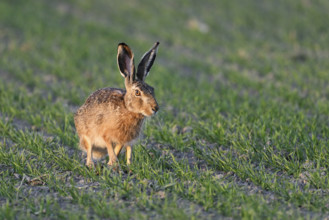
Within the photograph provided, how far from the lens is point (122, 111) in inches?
208

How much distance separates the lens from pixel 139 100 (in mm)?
5129

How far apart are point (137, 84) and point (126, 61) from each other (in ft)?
0.91

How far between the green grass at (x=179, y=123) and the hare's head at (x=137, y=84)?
0.64 meters

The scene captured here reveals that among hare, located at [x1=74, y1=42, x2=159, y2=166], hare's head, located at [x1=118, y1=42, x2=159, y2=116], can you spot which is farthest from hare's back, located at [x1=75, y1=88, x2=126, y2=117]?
hare's head, located at [x1=118, y1=42, x2=159, y2=116]

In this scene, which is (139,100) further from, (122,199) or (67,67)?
(67,67)

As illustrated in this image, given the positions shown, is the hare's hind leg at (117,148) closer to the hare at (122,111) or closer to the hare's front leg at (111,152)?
the hare at (122,111)

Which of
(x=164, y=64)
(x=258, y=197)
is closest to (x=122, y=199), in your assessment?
(x=258, y=197)

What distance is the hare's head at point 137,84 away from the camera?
5082mm

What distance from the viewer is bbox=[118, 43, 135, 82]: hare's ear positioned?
516 centimetres

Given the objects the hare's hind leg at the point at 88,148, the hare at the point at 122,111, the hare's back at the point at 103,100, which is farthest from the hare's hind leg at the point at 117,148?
the hare's back at the point at 103,100

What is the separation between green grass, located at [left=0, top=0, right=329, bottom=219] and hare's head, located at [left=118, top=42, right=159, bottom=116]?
0.64m

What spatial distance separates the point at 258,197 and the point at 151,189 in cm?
104

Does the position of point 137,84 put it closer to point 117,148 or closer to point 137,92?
point 137,92

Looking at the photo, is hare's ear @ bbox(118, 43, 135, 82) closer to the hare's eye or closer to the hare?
the hare
